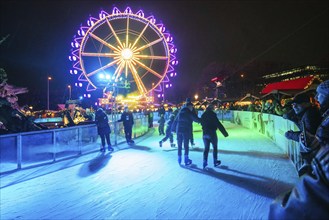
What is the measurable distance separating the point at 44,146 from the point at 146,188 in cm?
388

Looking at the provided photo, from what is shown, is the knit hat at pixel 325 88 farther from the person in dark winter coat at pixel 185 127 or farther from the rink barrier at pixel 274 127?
the person in dark winter coat at pixel 185 127

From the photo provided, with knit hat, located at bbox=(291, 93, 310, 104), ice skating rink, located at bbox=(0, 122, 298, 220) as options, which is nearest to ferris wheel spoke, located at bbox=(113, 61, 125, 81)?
ice skating rink, located at bbox=(0, 122, 298, 220)

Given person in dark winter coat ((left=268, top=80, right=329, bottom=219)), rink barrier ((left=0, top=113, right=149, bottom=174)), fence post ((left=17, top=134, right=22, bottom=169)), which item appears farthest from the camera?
fence post ((left=17, top=134, right=22, bottom=169))

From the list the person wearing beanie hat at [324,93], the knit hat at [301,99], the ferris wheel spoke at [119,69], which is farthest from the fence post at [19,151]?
the ferris wheel spoke at [119,69]

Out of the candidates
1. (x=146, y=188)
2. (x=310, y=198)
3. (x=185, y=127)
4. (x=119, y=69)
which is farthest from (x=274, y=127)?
(x=119, y=69)

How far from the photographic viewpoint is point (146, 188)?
563 centimetres

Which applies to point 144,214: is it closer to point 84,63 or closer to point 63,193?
point 63,193

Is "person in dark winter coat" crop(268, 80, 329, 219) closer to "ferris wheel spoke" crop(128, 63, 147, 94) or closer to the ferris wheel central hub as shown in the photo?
the ferris wheel central hub

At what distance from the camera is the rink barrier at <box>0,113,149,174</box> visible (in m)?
7.17

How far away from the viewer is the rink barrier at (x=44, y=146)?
717 cm

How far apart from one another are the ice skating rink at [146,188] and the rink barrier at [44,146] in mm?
302

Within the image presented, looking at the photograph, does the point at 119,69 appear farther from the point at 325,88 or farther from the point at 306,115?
the point at 325,88

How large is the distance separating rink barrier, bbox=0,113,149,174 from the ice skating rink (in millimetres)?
302

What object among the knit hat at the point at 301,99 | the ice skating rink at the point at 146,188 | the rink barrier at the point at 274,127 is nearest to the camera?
the knit hat at the point at 301,99
